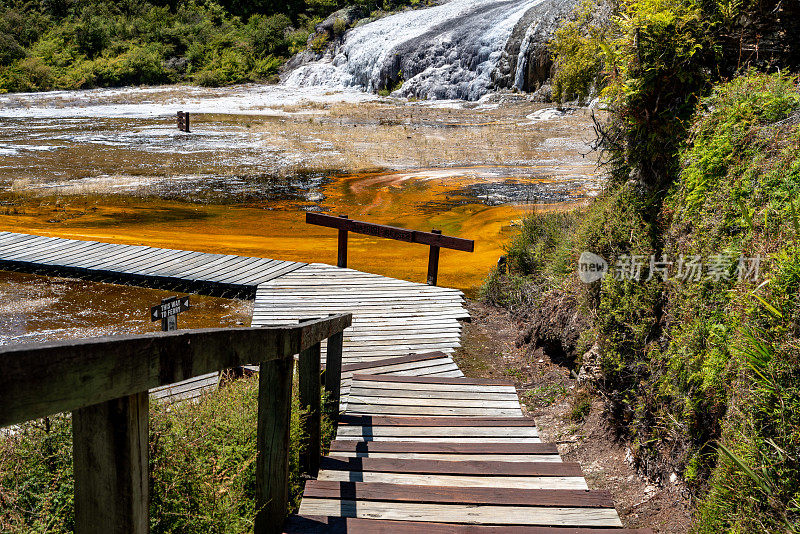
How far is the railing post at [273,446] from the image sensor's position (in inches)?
94.3

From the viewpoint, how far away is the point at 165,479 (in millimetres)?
2543

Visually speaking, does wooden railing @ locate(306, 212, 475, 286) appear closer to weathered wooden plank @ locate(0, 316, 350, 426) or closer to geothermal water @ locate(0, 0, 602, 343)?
geothermal water @ locate(0, 0, 602, 343)

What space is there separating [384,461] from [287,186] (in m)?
14.9

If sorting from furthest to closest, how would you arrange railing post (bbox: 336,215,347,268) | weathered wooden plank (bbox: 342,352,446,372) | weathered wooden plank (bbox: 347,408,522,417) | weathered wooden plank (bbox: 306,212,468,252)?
railing post (bbox: 336,215,347,268) < weathered wooden plank (bbox: 306,212,468,252) < weathered wooden plank (bbox: 342,352,446,372) < weathered wooden plank (bbox: 347,408,522,417)

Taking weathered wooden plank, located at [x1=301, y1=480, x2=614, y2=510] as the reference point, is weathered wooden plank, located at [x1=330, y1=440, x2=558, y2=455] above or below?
below

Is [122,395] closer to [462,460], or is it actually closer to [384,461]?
[384,461]

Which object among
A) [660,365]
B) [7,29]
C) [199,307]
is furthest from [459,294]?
[7,29]

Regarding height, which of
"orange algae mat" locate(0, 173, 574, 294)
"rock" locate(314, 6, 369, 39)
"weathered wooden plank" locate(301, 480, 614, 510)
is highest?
"rock" locate(314, 6, 369, 39)

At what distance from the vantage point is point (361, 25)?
51.7m

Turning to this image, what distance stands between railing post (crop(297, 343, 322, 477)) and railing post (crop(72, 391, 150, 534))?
1833 mm

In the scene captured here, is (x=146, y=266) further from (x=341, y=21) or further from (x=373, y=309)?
(x=341, y=21)

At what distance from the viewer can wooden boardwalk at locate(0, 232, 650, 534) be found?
2.79 metres

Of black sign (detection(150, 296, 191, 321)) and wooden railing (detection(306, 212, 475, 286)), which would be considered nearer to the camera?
black sign (detection(150, 296, 191, 321))

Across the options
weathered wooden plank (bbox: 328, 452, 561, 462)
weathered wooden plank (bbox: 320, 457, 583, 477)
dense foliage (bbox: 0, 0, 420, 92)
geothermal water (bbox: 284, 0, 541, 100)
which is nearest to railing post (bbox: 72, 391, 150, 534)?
weathered wooden plank (bbox: 320, 457, 583, 477)
